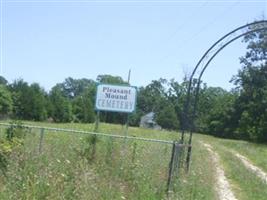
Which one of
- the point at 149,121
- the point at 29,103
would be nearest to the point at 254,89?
the point at 29,103

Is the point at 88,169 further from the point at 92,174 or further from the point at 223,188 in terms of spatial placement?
the point at 223,188

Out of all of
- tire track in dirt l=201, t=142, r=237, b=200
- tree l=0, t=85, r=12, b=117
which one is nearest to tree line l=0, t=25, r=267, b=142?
tree l=0, t=85, r=12, b=117

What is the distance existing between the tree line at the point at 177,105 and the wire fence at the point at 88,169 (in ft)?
94.7

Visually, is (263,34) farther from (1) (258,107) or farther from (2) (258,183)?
(2) (258,183)

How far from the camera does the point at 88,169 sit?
1056cm

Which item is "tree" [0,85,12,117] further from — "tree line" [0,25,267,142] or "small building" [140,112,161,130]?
"small building" [140,112,161,130]

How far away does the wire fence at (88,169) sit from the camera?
30.2 feet

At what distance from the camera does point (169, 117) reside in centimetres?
10456

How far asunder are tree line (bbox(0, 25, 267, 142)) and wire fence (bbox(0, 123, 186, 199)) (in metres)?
28.9

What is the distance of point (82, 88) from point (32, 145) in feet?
449

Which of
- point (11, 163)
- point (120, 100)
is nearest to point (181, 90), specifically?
point (120, 100)

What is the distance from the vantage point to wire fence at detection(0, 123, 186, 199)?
363 inches

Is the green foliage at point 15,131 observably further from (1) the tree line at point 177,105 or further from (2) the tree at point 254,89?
(2) the tree at point 254,89

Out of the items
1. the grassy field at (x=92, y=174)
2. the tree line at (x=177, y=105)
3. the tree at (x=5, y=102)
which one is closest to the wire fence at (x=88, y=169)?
the grassy field at (x=92, y=174)
